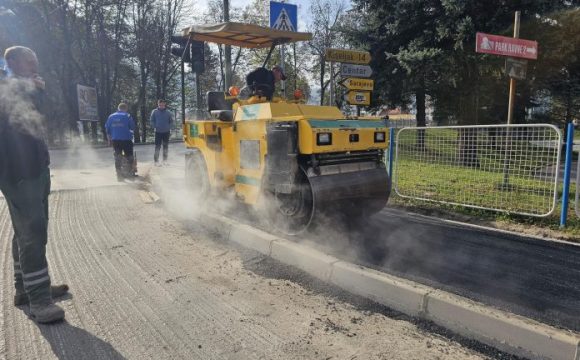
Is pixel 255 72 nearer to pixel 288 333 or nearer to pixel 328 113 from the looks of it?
pixel 328 113

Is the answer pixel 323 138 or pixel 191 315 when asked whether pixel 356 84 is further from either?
pixel 191 315

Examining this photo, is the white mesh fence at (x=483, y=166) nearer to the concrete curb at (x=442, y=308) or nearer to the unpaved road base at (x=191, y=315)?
the concrete curb at (x=442, y=308)

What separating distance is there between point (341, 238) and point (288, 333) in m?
2.21

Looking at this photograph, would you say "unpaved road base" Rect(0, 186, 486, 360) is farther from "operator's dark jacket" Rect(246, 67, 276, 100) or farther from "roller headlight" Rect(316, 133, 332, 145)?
"operator's dark jacket" Rect(246, 67, 276, 100)

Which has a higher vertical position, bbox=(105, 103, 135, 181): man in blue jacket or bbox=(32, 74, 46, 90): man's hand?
bbox=(32, 74, 46, 90): man's hand

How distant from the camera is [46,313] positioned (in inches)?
118

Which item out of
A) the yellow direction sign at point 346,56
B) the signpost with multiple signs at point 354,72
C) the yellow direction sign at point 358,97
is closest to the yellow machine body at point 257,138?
the yellow direction sign at point 346,56

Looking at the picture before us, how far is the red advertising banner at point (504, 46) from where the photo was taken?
672 centimetres

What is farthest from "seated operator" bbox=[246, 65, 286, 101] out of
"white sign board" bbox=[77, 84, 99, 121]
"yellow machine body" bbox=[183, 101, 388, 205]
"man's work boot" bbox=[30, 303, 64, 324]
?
"white sign board" bbox=[77, 84, 99, 121]

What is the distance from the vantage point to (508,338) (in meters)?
2.69

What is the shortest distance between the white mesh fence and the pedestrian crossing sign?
2.85 metres

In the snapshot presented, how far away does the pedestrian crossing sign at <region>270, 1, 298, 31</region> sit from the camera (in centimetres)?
774

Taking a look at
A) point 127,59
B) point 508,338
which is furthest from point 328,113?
point 127,59

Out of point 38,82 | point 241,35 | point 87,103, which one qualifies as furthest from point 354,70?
point 87,103
